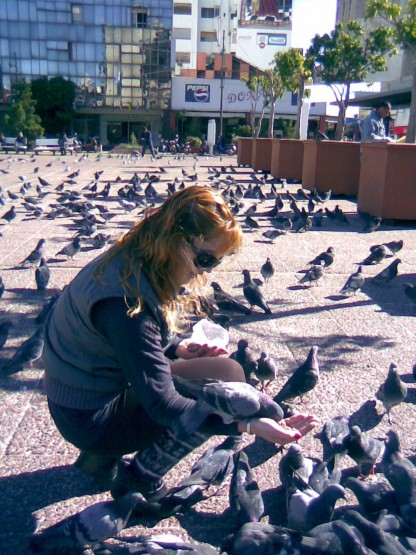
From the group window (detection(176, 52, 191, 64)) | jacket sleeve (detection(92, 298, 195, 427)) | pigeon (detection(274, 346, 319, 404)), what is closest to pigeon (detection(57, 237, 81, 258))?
pigeon (detection(274, 346, 319, 404))

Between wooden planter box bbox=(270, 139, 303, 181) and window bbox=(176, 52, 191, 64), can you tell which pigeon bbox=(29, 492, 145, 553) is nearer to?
wooden planter box bbox=(270, 139, 303, 181)

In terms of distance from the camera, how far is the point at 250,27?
79125mm

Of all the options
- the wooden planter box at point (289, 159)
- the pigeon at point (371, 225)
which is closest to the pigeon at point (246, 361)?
the pigeon at point (371, 225)

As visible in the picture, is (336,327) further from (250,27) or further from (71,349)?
(250,27)

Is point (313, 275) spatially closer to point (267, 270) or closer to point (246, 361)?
point (267, 270)

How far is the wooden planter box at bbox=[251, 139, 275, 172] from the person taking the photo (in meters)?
26.6

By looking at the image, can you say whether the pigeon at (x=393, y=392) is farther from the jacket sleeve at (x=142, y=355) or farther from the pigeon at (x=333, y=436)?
the jacket sleeve at (x=142, y=355)

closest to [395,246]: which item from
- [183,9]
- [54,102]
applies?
[54,102]

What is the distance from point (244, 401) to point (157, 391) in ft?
1.21

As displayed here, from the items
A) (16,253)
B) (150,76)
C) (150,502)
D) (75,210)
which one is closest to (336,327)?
(150,502)

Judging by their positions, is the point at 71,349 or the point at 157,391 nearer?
the point at 157,391

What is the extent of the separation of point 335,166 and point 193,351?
13.4 m

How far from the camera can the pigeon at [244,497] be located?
9.49ft

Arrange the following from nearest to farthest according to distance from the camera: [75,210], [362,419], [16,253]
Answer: [362,419]
[16,253]
[75,210]
